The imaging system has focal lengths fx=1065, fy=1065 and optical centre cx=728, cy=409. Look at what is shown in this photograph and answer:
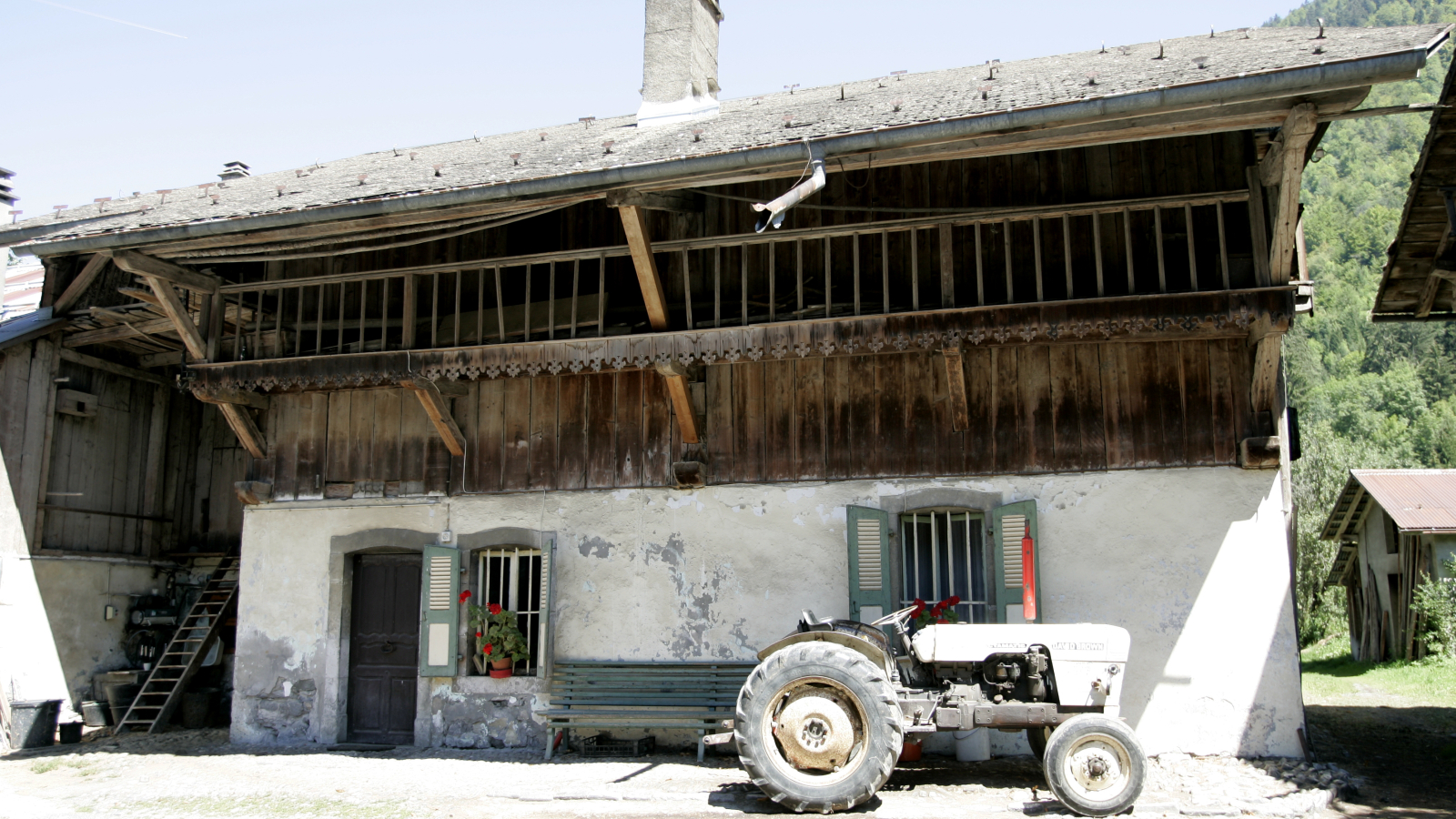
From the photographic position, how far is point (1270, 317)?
324 inches

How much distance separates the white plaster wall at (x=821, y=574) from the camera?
28.7ft

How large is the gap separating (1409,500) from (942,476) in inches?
531

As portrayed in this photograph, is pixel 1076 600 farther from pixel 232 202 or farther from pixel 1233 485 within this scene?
pixel 232 202

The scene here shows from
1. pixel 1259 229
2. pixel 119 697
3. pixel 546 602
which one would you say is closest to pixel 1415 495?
pixel 1259 229

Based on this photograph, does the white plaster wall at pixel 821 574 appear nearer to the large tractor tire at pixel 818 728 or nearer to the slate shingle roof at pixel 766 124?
the large tractor tire at pixel 818 728

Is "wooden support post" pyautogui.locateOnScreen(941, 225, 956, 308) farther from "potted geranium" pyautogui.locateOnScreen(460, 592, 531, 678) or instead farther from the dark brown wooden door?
the dark brown wooden door

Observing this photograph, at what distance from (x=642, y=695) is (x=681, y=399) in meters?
2.75

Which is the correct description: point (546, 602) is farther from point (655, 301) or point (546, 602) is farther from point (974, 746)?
point (974, 746)

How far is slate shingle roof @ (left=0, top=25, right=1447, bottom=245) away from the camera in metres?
7.69

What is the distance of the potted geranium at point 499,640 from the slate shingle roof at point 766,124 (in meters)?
4.06

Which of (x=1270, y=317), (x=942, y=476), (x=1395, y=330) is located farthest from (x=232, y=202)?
(x=1395, y=330)

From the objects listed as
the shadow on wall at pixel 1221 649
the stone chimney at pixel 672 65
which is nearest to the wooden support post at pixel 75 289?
the stone chimney at pixel 672 65

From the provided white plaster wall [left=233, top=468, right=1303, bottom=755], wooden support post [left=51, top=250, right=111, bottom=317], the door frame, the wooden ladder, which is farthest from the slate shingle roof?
the wooden ladder

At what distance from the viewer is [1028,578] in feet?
28.1
